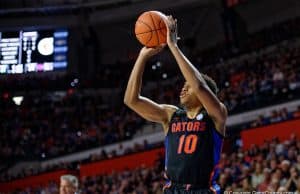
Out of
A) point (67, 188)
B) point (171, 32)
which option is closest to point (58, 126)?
point (67, 188)

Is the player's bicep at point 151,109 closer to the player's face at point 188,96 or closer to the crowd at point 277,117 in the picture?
the player's face at point 188,96

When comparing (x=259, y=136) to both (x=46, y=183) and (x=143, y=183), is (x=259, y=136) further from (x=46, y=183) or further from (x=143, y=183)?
(x=46, y=183)

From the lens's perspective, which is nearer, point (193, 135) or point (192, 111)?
point (193, 135)

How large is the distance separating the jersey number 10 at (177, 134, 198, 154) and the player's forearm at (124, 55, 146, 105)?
483 millimetres

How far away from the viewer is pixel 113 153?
58.1 ft

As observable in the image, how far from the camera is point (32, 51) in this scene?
18.1 metres

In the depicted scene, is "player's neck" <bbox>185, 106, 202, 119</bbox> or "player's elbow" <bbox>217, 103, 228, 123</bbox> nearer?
"player's elbow" <bbox>217, 103, 228, 123</bbox>

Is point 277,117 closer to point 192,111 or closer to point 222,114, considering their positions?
point 192,111

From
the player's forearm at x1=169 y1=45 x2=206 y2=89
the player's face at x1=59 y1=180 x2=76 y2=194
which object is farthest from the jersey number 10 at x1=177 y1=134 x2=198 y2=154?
the player's face at x1=59 y1=180 x2=76 y2=194

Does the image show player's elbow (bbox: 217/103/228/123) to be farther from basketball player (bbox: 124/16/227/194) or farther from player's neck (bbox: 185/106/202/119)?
player's neck (bbox: 185/106/202/119)

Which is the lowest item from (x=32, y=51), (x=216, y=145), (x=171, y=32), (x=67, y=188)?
(x=32, y=51)

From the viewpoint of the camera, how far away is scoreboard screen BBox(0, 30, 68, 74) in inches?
703

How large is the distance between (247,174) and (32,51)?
10.8 meters

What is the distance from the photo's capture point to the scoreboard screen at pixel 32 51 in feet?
58.5
